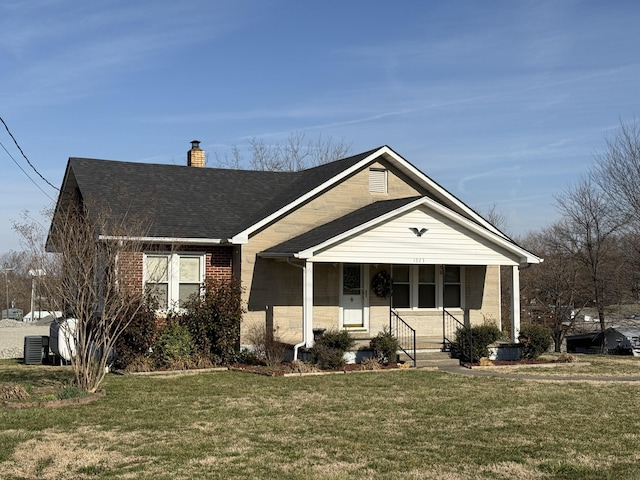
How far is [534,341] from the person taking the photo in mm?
20156

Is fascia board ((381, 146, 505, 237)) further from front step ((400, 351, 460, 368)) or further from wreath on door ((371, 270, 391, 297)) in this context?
front step ((400, 351, 460, 368))

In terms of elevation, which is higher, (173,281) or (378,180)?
(378,180)

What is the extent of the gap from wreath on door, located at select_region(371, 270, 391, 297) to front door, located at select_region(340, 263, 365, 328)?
36 cm

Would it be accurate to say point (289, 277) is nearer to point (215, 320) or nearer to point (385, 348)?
point (215, 320)

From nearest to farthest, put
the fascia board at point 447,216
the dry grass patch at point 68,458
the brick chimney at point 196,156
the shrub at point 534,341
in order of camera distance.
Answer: the dry grass patch at point 68,458 < the fascia board at point 447,216 < the shrub at point 534,341 < the brick chimney at point 196,156

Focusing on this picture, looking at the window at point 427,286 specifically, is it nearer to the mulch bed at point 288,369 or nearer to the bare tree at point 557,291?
the mulch bed at point 288,369

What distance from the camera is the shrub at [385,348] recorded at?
18.3 m

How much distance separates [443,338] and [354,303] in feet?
9.17

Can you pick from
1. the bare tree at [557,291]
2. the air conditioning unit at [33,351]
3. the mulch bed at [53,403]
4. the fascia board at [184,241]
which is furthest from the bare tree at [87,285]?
the bare tree at [557,291]

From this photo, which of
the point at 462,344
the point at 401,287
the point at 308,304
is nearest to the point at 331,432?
the point at 308,304

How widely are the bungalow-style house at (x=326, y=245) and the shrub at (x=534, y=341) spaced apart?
18.8 inches

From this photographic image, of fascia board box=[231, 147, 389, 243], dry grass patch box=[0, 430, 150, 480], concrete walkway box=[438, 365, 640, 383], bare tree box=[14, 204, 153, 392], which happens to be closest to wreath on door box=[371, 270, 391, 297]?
fascia board box=[231, 147, 389, 243]

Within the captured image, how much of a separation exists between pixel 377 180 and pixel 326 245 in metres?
4.43

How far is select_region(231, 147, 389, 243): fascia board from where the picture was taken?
19172mm
